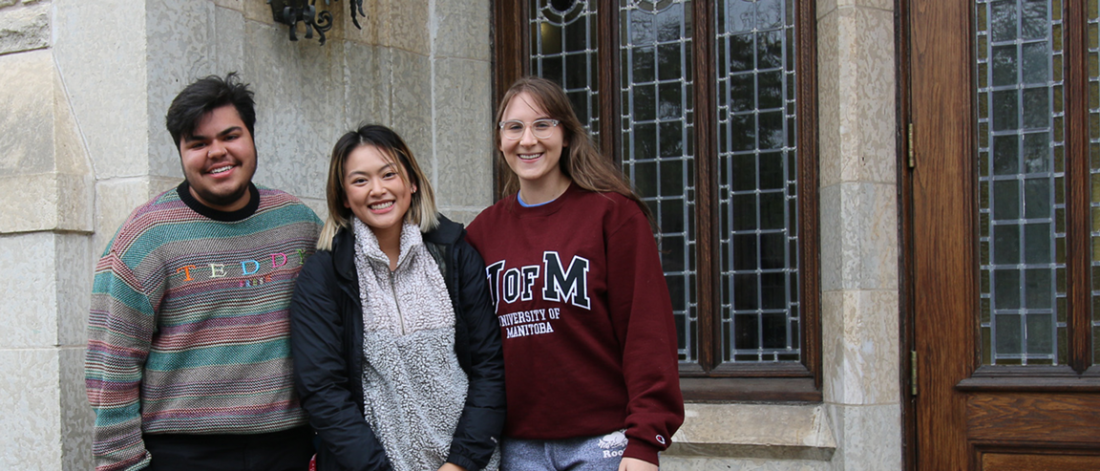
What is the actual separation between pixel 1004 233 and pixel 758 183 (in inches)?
33.2

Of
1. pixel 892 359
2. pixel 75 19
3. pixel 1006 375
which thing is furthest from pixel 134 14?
pixel 1006 375

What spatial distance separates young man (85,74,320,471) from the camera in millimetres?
1947

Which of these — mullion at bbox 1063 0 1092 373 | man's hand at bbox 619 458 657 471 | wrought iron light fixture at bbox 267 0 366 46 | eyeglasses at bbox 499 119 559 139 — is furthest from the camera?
wrought iron light fixture at bbox 267 0 366 46

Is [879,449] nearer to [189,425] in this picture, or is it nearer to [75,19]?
[189,425]

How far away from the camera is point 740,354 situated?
3.25 m

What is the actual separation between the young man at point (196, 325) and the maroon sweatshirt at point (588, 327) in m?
0.57

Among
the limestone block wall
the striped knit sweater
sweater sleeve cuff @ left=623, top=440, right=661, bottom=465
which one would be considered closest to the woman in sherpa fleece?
the striped knit sweater

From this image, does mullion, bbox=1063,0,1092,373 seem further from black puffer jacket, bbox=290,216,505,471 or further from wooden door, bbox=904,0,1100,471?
black puffer jacket, bbox=290,216,505,471

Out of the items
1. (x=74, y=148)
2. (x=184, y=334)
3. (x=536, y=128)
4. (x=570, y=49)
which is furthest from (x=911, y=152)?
(x=74, y=148)

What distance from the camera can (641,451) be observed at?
1.83m

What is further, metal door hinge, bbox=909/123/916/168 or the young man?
metal door hinge, bbox=909/123/916/168

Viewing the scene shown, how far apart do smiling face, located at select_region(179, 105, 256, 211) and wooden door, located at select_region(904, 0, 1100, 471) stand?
7.36ft

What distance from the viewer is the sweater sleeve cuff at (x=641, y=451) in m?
1.82

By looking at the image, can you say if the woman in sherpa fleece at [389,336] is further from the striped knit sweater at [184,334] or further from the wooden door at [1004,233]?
the wooden door at [1004,233]
